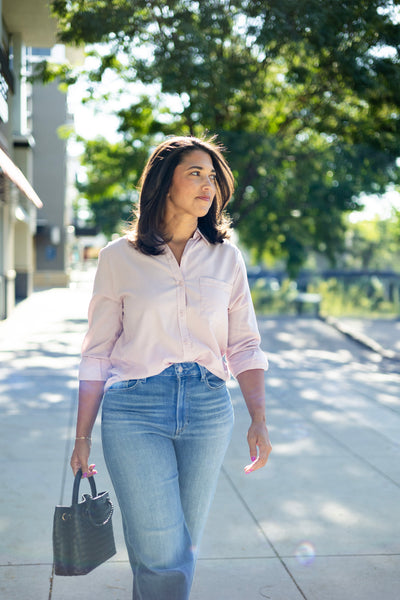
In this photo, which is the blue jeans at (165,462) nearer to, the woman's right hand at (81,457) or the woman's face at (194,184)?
the woman's right hand at (81,457)

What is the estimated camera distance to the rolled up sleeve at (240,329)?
8.94 feet

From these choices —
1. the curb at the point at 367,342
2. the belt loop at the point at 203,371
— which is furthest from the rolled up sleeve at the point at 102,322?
the curb at the point at 367,342

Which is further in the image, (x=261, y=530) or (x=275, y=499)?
(x=275, y=499)

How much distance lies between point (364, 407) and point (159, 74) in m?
7.72

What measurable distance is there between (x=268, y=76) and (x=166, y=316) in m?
14.7

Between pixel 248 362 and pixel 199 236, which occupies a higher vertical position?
pixel 199 236

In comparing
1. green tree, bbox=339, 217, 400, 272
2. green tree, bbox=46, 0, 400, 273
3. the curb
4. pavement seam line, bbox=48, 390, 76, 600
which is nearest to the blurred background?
green tree, bbox=46, 0, 400, 273

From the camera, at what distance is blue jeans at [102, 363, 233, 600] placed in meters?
2.40

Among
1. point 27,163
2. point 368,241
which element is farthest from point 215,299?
point 368,241

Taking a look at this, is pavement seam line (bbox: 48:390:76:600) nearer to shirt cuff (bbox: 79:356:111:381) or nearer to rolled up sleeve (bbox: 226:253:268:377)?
shirt cuff (bbox: 79:356:111:381)

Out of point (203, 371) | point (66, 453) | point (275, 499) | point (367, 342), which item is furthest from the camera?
point (367, 342)

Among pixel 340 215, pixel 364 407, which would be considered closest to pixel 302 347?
pixel 364 407

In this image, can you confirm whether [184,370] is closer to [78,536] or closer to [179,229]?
[179,229]

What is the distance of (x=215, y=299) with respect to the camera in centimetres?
265
